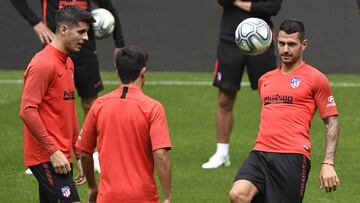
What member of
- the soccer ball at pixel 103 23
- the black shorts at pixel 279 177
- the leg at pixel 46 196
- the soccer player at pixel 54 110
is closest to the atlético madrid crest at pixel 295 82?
the black shorts at pixel 279 177

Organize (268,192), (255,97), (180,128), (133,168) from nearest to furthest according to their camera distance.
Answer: (133,168), (268,192), (180,128), (255,97)

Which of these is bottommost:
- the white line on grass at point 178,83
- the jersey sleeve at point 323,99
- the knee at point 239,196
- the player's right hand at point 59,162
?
the white line on grass at point 178,83

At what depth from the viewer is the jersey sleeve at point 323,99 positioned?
8.01m

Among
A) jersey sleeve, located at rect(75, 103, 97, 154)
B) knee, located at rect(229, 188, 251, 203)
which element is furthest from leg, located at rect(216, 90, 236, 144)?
jersey sleeve, located at rect(75, 103, 97, 154)

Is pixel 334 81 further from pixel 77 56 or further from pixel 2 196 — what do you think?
pixel 2 196

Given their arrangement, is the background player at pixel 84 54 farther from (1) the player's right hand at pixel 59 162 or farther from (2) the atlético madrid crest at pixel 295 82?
(1) the player's right hand at pixel 59 162

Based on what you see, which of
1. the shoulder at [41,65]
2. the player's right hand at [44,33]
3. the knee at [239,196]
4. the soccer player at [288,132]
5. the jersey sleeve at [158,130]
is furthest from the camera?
the player's right hand at [44,33]

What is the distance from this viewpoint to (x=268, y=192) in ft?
26.3

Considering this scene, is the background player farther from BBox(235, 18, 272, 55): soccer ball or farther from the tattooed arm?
the tattooed arm

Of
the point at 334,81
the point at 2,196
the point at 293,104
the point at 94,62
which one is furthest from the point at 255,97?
the point at 293,104

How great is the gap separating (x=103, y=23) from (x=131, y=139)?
4.34 meters

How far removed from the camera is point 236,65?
11180 millimetres

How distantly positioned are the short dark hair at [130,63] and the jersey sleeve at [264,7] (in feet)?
14.5

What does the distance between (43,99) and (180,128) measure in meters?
6.16
